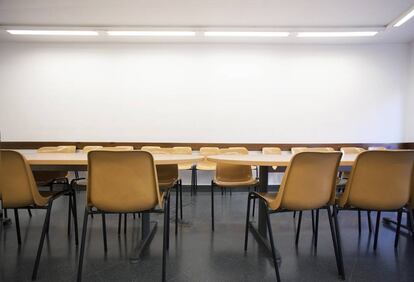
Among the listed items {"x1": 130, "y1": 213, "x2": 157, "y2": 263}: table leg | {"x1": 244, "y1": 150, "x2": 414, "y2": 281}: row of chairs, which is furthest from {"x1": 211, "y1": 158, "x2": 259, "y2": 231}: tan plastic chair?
{"x1": 244, "y1": 150, "x2": 414, "y2": 281}: row of chairs

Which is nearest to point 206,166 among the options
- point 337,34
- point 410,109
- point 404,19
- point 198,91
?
point 198,91

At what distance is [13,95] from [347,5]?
549cm

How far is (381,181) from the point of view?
154 cm

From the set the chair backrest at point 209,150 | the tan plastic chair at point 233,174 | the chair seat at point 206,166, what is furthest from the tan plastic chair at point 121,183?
the chair backrest at point 209,150

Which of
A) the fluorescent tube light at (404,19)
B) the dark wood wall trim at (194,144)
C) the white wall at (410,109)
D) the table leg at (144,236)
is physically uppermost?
the fluorescent tube light at (404,19)

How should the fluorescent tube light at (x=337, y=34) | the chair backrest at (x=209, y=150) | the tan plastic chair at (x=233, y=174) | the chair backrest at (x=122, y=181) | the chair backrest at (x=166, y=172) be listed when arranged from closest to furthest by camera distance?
the chair backrest at (x=122, y=181) → the chair backrest at (x=166, y=172) → the tan plastic chair at (x=233, y=174) → the fluorescent tube light at (x=337, y=34) → the chair backrest at (x=209, y=150)

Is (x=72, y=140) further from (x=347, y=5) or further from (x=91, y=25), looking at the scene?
(x=347, y=5)

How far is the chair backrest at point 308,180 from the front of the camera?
1.45m

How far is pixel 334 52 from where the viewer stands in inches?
164

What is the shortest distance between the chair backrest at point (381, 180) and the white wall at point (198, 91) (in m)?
2.62

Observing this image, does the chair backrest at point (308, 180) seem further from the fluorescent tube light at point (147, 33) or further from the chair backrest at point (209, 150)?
the fluorescent tube light at point (147, 33)

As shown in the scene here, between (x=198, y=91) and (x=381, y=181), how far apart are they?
3.14 metres

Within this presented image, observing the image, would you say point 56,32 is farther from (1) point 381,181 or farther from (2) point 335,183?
(1) point 381,181

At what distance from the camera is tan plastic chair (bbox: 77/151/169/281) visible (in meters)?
1.40
